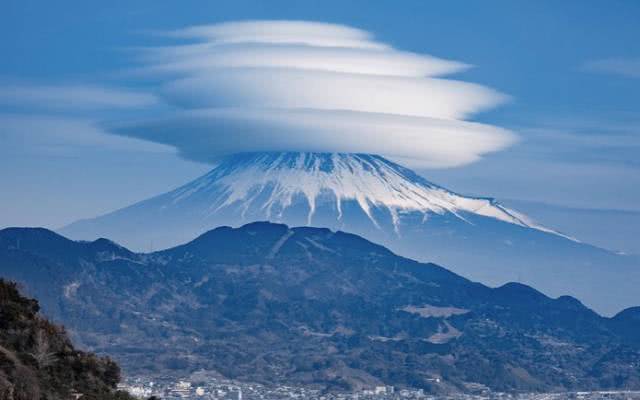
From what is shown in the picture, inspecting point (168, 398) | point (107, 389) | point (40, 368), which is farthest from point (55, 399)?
point (168, 398)

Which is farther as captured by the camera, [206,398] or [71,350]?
[206,398]

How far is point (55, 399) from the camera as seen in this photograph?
6044 centimetres

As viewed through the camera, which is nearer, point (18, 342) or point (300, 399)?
point (18, 342)

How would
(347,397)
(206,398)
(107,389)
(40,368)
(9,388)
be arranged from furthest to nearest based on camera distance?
(347,397) → (206,398) → (107,389) → (40,368) → (9,388)

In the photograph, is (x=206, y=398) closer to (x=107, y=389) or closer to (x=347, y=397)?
(x=347, y=397)

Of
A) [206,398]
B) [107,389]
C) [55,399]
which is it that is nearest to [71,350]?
[107,389]

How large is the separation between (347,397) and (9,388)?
142 meters

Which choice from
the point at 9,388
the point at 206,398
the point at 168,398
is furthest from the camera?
the point at 206,398

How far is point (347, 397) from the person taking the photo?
197500mm

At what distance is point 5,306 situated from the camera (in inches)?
2699

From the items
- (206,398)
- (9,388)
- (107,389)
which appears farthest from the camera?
(206,398)

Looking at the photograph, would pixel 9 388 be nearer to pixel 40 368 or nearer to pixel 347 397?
pixel 40 368

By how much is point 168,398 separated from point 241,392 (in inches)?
964

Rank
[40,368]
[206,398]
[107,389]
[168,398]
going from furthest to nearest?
[206,398], [168,398], [107,389], [40,368]
